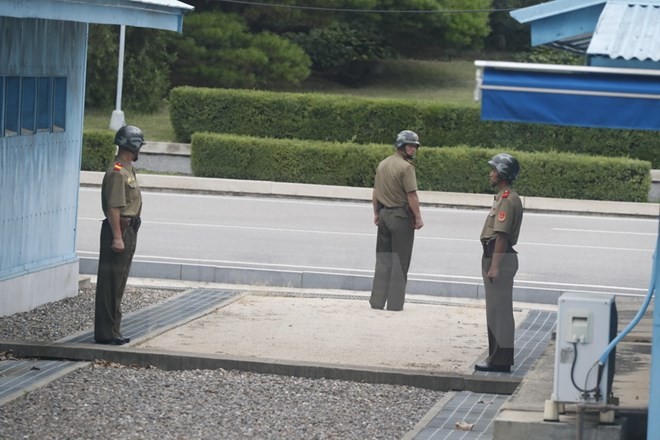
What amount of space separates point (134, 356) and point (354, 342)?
80.2 inches

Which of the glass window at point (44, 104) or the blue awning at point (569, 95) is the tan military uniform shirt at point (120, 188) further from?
the blue awning at point (569, 95)

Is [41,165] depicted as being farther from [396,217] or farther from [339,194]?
[339,194]

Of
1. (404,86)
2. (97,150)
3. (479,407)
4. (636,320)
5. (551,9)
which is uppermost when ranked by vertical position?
(551,9)

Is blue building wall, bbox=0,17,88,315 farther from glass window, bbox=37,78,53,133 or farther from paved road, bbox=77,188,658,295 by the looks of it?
paved road, bbox=77,188,658,295

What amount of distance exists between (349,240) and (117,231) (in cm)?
851

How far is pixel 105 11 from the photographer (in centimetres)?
997

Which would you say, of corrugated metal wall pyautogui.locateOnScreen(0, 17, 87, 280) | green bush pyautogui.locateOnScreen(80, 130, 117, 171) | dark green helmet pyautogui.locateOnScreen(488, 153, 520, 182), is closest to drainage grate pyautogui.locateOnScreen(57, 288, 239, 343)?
corrugated metal wall pyautogui.locateOnScreen(0, 17, 87, 280)

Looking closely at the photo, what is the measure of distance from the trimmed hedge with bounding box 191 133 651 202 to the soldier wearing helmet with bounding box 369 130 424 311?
11565 mm

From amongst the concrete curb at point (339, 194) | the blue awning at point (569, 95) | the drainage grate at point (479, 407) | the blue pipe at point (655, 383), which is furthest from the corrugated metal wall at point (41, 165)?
the concrete curb at point (339, 194)

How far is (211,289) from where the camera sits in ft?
43.0

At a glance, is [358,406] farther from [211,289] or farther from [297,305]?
[211,289]

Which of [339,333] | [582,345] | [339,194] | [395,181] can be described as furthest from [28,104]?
[339,194]

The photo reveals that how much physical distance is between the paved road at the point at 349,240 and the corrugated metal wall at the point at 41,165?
3.59 m

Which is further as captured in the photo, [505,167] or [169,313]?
[169,313]
